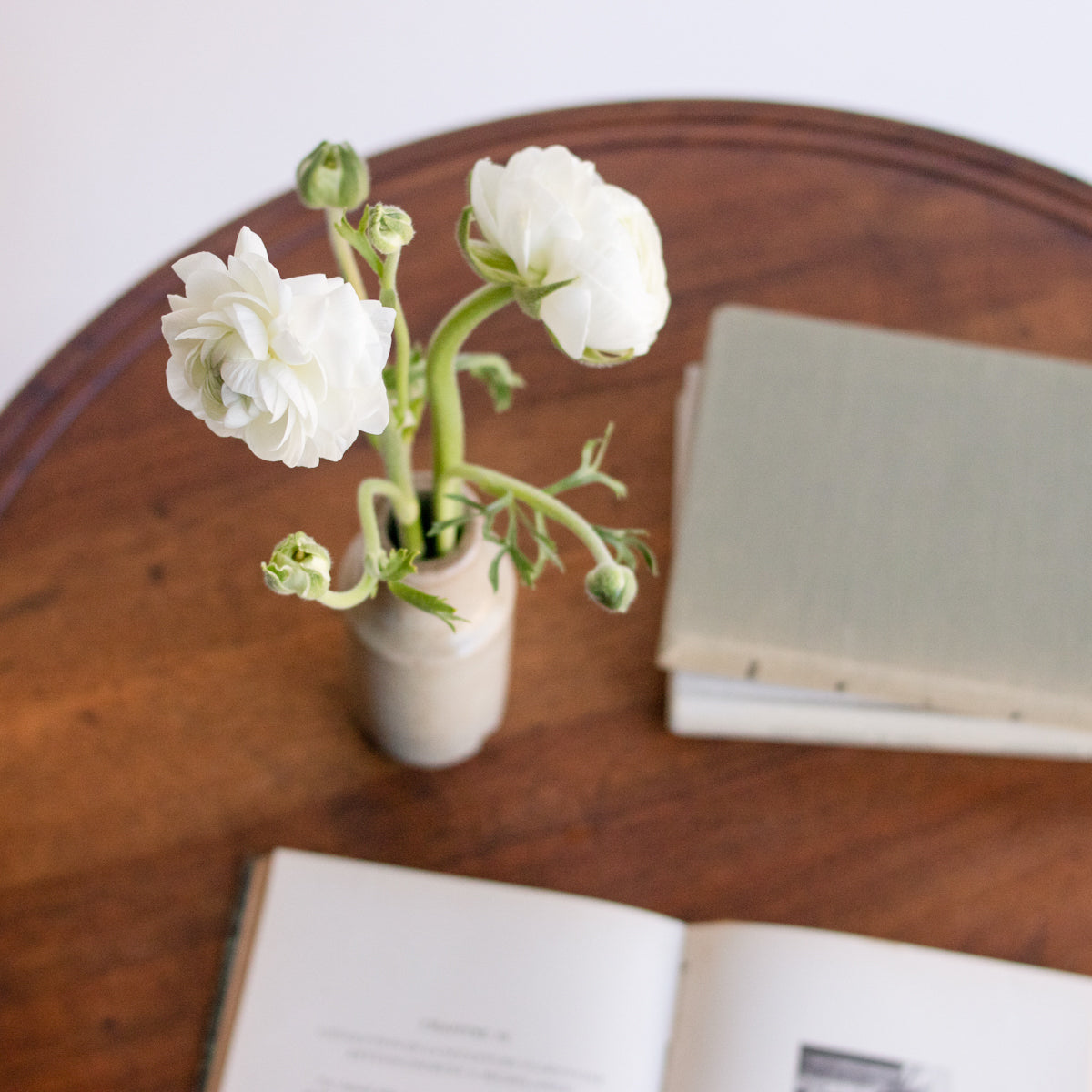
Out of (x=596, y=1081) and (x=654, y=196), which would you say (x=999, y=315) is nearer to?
(x=654, y=196)

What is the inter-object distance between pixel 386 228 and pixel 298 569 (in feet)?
0.29

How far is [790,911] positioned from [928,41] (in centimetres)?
100

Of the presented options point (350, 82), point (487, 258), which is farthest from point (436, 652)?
point (350, 82)

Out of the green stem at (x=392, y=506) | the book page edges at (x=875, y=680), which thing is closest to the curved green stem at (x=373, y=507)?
the green stem at (x=392, y=506)

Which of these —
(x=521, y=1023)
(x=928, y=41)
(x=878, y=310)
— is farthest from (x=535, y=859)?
(x=928, y=41)

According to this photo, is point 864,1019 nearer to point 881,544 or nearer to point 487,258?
point 881,544

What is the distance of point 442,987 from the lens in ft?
1.69

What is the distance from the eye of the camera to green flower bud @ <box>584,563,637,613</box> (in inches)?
14.6

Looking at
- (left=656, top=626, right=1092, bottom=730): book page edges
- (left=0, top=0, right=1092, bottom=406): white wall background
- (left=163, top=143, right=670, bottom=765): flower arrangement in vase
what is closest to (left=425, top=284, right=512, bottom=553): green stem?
(left=163, top=143, right=670, bottom=765): flower arrangement in vase

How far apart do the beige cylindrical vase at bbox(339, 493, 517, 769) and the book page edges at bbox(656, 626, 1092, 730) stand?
0.08 m

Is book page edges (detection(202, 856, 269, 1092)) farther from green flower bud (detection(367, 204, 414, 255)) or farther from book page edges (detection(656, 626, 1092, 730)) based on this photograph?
green flower bud (detection(367, 204, 414, 255))

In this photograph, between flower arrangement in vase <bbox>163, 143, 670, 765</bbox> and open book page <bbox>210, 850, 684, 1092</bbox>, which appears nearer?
flower arrangement in vase <bbox>163, 143, 670, 765</bbox>

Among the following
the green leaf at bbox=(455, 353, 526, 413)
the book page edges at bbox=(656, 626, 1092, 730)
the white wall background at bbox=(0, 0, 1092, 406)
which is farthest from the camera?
the white wall background at bbox=(0, 0, 1092, 406)

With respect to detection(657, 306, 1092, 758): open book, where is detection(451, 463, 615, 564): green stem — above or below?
below
